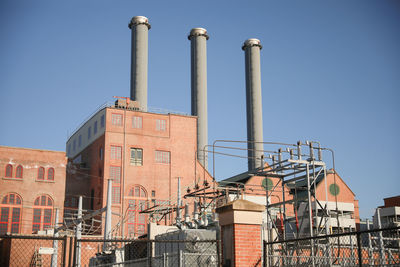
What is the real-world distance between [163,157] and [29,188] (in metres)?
15.7

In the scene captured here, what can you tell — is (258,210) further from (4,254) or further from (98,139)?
(98,139)

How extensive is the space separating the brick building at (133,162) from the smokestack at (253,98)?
1420 centimetres

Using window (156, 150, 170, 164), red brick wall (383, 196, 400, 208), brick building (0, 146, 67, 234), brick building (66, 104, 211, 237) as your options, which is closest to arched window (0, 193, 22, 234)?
brick building (0, 146, 67, 234)

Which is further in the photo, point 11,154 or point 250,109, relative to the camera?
point 250,109

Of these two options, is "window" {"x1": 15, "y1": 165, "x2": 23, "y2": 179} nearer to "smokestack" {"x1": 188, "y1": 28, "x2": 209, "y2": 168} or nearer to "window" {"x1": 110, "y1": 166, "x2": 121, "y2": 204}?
"window" {"x1": 110, "y1": 166, "x2": 121, "y2": 204}

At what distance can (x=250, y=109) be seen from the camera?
244 ft

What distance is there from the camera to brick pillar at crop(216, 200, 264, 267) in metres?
12.0

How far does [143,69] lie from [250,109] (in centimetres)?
1746

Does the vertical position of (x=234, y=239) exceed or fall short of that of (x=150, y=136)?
it falls short

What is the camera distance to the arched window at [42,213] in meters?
52.9

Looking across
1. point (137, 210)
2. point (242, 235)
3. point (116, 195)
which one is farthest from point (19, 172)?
point (242, 235)

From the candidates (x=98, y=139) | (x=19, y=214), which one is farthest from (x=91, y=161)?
(x=19, y=214)

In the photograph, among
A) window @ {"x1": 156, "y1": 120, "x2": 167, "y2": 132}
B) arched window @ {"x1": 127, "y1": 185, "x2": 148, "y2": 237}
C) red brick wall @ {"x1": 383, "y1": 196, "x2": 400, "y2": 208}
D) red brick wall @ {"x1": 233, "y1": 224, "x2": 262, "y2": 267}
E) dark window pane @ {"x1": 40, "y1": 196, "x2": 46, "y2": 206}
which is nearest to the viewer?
red brick wall @ {"x1": 233, "y1": 224, "x2": 262, "y2": 267}

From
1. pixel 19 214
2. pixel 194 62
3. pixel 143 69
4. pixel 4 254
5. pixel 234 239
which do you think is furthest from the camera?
pixel 194 62
